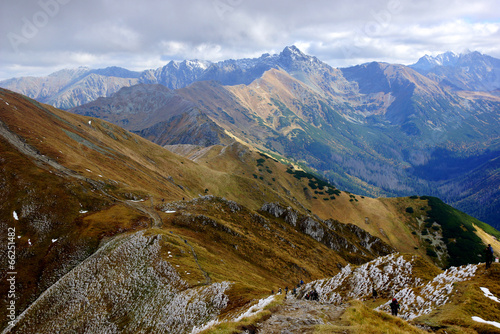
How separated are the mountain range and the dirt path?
219 mm

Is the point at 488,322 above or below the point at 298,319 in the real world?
above

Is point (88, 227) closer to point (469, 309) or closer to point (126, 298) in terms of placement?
point (126, 298)

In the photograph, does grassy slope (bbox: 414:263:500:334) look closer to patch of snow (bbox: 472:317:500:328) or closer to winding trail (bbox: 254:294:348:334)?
patch of snow (bbox: 472:317:500:328)

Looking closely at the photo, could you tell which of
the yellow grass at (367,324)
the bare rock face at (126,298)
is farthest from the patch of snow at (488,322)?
the bare rock face at (126,298)

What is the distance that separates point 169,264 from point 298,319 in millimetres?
36058

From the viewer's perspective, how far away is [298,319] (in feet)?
83.9

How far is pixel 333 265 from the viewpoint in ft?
315

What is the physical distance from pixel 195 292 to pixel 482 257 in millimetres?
224686

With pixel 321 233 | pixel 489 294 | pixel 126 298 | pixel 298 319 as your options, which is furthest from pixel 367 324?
pixel 321 233

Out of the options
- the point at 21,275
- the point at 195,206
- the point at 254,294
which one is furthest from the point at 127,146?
the point at 254,294

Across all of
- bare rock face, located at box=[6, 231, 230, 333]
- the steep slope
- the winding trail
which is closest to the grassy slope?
the winding trail

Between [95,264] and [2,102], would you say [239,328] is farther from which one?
[2,102]

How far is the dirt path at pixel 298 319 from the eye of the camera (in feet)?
77.5

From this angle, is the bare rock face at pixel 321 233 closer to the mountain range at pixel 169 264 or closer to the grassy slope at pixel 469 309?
the mountain range at pixel 169 264
